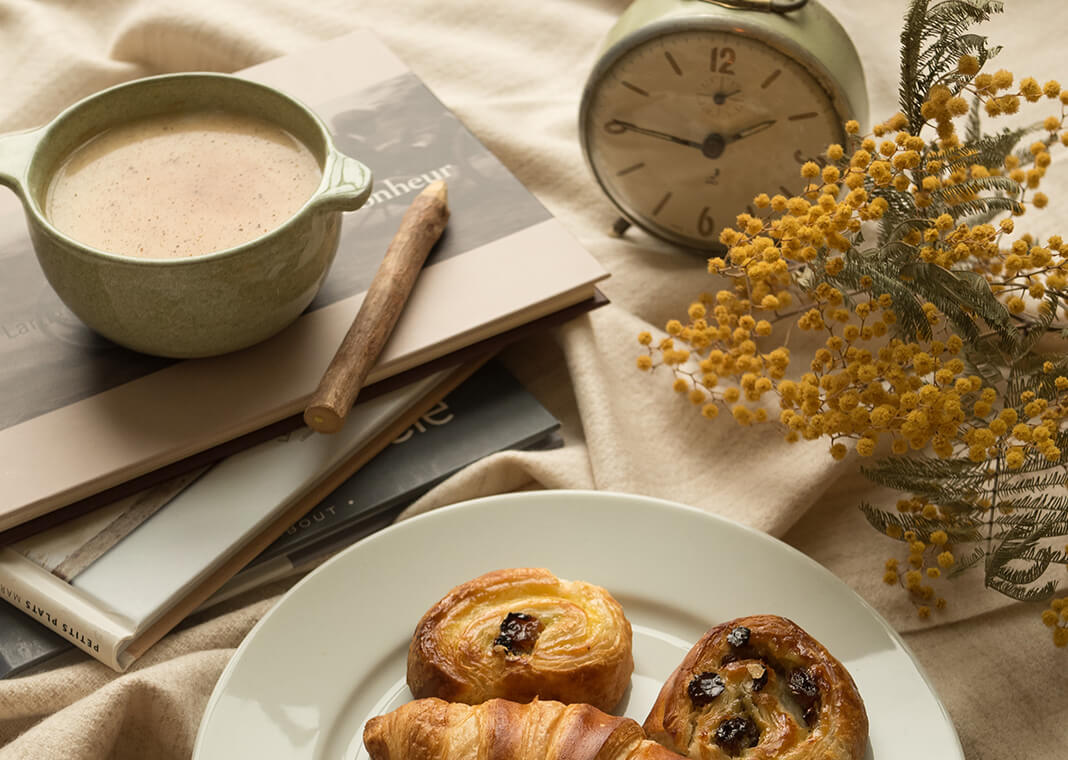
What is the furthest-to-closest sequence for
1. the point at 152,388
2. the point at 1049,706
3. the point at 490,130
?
the point at 490,130 → the point at 152,388 → the point at 1049,706

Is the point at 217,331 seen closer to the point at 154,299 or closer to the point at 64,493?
the point at 154,299

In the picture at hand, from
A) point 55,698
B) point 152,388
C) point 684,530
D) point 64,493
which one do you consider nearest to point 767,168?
point 684,530

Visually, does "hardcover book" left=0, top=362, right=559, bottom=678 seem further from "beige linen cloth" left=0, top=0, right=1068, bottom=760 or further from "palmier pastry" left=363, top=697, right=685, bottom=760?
"palmier pastry" left=363, top=697, right=685, bottom=760

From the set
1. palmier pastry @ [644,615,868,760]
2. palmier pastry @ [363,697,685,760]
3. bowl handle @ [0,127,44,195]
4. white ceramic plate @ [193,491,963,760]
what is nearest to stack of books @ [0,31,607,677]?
white ceramic plate @ [193,491,963,760]

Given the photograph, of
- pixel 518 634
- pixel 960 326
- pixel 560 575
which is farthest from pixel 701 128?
pixel 518 634

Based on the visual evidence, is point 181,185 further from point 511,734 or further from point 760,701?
point 760,701

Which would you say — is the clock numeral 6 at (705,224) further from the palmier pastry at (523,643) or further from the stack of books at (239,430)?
the palmier pastry at (523,643)
